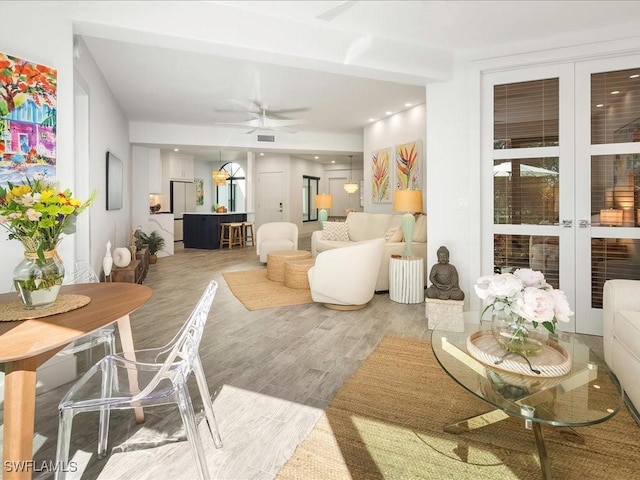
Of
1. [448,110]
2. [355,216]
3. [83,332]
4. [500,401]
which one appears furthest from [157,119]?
[500,401]

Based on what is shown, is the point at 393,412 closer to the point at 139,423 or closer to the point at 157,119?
the point at 139,423

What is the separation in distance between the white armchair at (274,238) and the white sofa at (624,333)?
17.2ft

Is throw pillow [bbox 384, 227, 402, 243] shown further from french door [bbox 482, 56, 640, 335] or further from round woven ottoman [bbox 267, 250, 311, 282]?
french door [bbox 482, 56, 640, 335]

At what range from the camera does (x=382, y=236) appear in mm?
6156

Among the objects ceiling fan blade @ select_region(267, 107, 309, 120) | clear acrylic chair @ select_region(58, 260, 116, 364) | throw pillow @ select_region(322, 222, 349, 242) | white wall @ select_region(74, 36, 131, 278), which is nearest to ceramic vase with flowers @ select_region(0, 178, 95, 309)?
clear acrylic chair @ select_region(58, 260, 116, 364)

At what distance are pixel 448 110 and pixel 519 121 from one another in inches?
27.1

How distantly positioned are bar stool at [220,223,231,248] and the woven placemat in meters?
8.13

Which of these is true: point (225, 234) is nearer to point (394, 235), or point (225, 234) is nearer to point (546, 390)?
point (394, 235)

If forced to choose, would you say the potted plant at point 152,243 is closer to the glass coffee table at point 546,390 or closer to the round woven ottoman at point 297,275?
the round woven ottoman at point 297,275

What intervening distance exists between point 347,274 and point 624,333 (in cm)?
235

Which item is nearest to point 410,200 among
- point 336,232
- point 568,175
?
point 568,175

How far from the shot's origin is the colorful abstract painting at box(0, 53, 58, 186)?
7.25 ft

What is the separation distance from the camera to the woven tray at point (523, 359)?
60.2 inches

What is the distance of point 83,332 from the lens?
129cm
